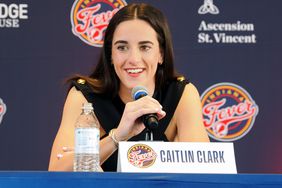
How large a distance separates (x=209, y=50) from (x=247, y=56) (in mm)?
184

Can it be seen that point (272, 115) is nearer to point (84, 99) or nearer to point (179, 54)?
point (179, 54)

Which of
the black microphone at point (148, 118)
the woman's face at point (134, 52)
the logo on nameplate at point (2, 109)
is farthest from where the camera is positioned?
the logo on nameplate at point (2, 109)

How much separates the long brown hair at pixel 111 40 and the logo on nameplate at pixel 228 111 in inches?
31.2

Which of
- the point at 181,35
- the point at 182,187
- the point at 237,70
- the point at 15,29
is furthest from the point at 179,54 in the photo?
the point at 182,187

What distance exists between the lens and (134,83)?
2357 millimetres

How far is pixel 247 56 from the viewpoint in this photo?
3268 mm

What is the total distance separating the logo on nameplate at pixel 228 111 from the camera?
3232 mm

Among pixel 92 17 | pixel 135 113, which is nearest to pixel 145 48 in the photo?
pixel 135 113

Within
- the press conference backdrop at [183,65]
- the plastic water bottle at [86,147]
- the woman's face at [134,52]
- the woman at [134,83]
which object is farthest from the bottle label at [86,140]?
the press conference backdrop at [183,65]

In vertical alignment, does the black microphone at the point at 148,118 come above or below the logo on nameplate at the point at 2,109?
below

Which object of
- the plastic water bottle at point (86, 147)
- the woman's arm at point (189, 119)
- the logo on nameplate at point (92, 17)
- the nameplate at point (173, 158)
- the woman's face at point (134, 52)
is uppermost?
the logo on nameplate at point (92, 17)

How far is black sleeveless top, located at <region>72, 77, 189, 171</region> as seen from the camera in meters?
2.44

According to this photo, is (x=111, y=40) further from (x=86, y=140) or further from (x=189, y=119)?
(x=86, y=140)

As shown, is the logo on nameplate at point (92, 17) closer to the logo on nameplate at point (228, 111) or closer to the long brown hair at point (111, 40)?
the logo on nameplate at point (228, 111)
